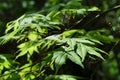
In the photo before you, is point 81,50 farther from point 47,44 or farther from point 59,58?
point 47,44

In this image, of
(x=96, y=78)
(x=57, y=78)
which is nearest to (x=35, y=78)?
(x=57, y=78)

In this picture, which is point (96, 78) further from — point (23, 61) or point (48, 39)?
point (48, 39)

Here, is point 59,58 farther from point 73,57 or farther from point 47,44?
point 47,44

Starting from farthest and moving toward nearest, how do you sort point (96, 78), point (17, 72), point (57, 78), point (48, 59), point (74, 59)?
point (96, 78), point (17, 72), point (57, 78), point (48, 59), point (74, 59)

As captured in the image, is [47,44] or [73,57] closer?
[73,57]

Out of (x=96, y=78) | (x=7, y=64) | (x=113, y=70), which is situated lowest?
(x=113, y=70)

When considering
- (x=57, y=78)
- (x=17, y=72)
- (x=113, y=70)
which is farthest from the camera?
(x=113, y=70)

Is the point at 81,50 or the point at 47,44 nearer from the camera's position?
the point at 81,50

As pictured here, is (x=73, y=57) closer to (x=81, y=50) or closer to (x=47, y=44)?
(x=81, y=50)

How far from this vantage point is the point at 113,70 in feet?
16.2

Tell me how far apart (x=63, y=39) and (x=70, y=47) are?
0.27 feet

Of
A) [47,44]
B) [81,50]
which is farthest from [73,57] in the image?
[47,44]

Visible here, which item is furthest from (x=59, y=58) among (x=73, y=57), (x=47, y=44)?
(x=47, y=44)

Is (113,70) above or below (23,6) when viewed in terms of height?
below
